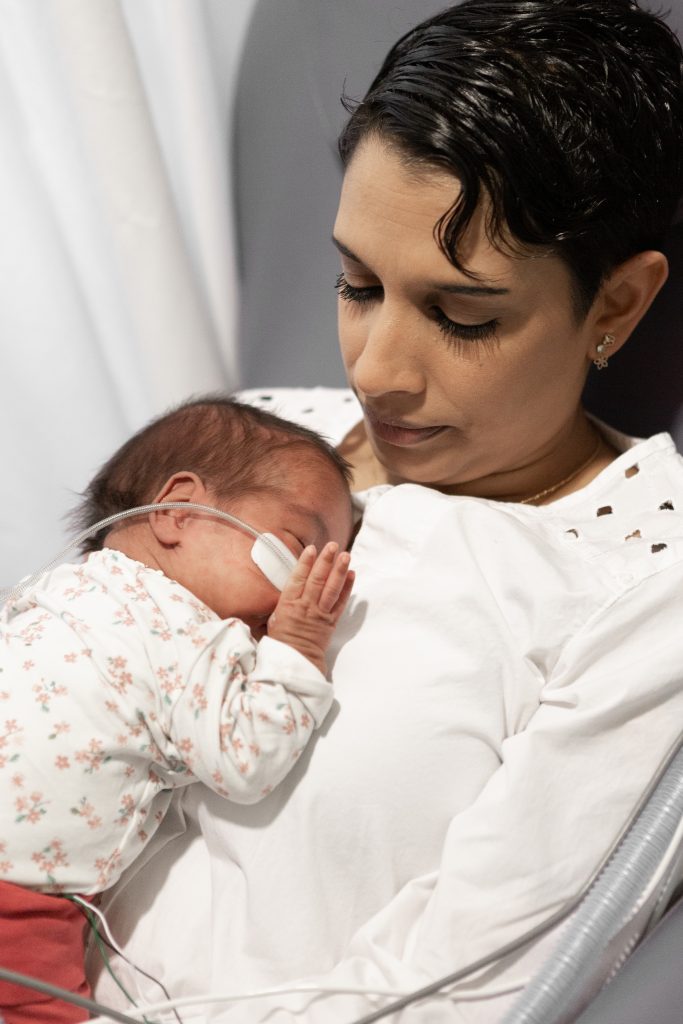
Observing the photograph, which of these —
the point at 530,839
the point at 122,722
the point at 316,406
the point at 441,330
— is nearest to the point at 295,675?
the point at 122,722

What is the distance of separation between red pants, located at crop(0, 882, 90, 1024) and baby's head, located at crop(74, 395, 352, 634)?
0.34 meters

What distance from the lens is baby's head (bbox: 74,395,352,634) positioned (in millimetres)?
1149

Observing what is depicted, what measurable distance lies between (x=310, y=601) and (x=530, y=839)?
0.32 metres

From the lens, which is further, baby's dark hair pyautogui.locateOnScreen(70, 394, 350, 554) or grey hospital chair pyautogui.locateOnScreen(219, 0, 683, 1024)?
grey hospital chair pyautogui.locateOnScreen(219, 0, 683, 1024)

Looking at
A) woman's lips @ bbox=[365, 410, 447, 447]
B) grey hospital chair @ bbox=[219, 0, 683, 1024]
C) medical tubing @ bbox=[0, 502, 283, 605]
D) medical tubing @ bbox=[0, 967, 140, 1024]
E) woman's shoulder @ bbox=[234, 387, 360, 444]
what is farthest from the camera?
woman's shoulder @ bbox=[234, 387, 360, 444]

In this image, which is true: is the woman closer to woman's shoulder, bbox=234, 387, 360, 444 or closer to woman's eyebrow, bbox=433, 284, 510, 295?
woman's eyebrow, bbox=433, 284, 510, 295

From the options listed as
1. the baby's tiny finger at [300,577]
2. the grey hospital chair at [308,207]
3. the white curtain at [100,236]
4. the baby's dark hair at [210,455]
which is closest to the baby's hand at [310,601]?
the baby's tiny finger at [300,577]

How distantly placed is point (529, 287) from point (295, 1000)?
76 centimetres

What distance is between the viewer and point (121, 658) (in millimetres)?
1061

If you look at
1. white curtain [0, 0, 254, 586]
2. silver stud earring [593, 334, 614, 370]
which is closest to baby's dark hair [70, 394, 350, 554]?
silver stud earring [593, 334, 614, 370]

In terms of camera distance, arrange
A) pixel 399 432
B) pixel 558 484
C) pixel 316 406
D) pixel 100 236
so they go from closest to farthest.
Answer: pixel 399 432 < pixel 558 484 < pixel 316 406 < pixel 100 236

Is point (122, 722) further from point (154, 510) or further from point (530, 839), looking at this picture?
point (530, 839)

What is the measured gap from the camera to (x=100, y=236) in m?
1.90

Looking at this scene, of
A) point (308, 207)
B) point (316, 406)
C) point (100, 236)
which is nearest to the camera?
point (316, 406)
